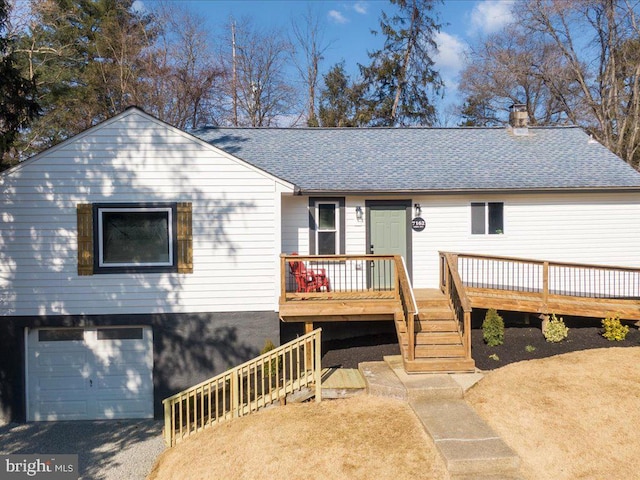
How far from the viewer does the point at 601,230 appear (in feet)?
37.1

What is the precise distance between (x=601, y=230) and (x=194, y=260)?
9767mm

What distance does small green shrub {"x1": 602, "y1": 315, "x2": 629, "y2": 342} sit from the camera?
9.42m

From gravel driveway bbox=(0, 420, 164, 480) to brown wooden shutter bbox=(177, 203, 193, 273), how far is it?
126 inches

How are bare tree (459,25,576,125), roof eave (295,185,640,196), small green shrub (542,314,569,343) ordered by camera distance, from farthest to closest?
1. bare tree (459,25,576,125)
2. roof eave (295,185,640,196)
3. small green shrub (542,314,569,343)

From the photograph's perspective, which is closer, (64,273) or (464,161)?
(64,273)

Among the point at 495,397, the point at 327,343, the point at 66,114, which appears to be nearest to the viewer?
the point at 495,397

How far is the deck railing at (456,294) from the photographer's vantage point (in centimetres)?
819

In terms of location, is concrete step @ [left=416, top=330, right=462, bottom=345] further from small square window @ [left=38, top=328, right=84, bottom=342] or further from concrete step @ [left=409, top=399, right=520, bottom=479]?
small square window @ [left=38, top=328, right=84, bottom=342]

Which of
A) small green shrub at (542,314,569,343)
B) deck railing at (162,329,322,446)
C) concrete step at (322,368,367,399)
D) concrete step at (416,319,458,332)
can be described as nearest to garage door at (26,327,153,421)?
deck railing at (162,329,322,446)

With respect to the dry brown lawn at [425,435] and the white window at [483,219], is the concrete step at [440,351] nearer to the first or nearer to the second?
the dry brown lawn at [425,435]

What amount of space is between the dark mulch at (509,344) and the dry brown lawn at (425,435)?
2.51 ft

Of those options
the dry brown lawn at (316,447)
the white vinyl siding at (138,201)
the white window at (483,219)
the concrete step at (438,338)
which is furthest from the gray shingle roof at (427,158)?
the dry brown lawn at (316,447)

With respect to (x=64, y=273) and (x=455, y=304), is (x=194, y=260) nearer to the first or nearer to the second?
(x=64, y=273)

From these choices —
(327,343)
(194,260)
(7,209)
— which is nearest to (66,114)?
(7,209)
